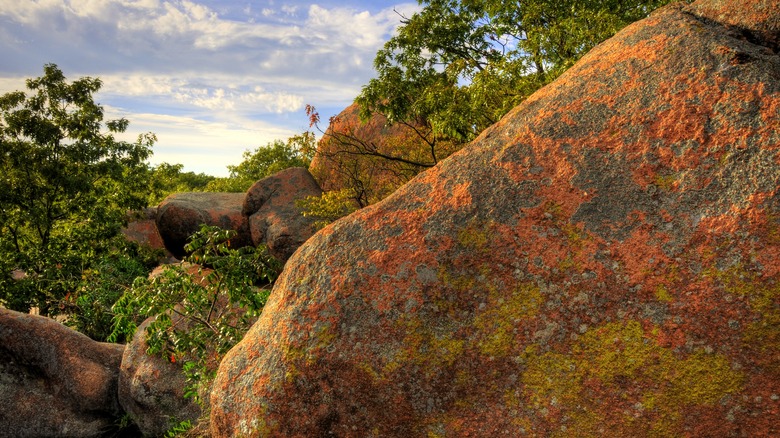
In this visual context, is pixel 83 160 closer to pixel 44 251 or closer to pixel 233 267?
pixel 44 251

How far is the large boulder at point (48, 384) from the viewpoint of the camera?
9.71 m

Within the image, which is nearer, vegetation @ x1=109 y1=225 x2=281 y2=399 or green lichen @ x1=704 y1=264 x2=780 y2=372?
green lichen @ x1=704 y1=264 x2=780 y2=372

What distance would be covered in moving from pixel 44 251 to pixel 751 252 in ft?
58.3

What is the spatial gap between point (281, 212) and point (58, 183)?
7.15 metres

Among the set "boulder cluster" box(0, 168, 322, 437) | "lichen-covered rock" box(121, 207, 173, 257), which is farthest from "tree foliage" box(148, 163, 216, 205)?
"boulder cluster" box(0, 168, 322, 437)

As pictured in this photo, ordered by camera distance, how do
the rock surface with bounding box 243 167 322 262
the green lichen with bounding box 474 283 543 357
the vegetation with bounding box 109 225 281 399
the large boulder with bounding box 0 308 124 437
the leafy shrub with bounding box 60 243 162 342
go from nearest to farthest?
the green lichen with bounding box 474 283 543 357 < the vegetation with bounding box 109 225 281 399 < the large boulder with bounding box 0 308 124 437 < the leafy shrub with bounding box 60 243 162 342 < the rock surface with bounding box 243 167 322 262

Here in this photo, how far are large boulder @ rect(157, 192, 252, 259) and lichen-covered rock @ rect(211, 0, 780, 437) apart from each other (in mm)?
16660

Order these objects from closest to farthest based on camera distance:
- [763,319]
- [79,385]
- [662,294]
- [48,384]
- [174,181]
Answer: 1. [763,319]
2. [662,294]
3. [48,384]
4. [79,385]
5. [174,181]

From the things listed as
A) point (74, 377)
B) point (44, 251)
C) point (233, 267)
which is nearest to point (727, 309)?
point (233, 267)

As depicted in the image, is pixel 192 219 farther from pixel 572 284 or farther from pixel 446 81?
pixel 572 284

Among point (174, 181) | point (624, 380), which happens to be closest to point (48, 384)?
point (624, 380)

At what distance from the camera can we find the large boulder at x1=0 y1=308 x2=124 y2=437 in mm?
9711

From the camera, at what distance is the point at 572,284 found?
354 cm

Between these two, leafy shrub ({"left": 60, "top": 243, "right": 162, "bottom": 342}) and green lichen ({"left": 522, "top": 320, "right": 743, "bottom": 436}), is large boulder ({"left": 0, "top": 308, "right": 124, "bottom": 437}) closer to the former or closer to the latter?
leafy shrub ({"left": 60, "top": 243, "right": 162, "bottom": 342})
